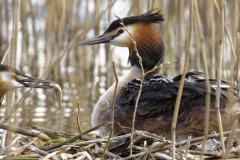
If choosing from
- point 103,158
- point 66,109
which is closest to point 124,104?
point 103,158

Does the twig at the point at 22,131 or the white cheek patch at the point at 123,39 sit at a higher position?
the white cheek patch at the point at 123,39

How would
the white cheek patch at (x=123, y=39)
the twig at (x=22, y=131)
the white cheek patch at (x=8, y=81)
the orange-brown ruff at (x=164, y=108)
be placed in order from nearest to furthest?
the twig at (x=22, y=131)
the orange-brown ruff at (x=164, y=108)
the white cheek patch at (x=8, y=81)
the white cheek patch at (x=123, y=39)

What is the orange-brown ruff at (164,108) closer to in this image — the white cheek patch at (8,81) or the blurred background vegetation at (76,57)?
the white cheek patch at (8,81)

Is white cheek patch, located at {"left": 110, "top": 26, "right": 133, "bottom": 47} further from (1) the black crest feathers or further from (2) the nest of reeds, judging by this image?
(2) the nest of reeds

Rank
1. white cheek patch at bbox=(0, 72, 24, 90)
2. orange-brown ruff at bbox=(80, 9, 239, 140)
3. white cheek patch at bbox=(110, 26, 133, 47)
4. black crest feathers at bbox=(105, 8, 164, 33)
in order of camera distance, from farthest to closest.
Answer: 1. white cheek patch at bbox=(110, 26, 133, 47)
2. black crest feathers at bbox=(105, 8, 164, 33)
3. white cheek patch at bbox=(0, 72, 24, 90)
4. orange-brown ruff at bbox=(80, 9, 239, 140)

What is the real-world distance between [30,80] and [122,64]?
16.0ft

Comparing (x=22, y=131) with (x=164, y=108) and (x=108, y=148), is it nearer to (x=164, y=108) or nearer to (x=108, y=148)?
(x=108, y=148)

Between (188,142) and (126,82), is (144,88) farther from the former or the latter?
(188,142)

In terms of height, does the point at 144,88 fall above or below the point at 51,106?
above

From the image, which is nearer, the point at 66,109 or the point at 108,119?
the point at 108,119

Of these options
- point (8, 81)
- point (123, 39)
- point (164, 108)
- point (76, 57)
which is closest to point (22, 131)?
point (8, 81)

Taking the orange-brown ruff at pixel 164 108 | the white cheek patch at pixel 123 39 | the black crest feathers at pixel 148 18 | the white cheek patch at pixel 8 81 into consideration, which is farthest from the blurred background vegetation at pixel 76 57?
the orange-brown ruff at pixel 164 108

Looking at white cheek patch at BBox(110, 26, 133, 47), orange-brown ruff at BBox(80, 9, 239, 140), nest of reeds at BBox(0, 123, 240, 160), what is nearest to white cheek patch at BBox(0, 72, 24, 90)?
nest of reeds at BBox(0, 123, 240, 160)

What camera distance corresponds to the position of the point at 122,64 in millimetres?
9586
